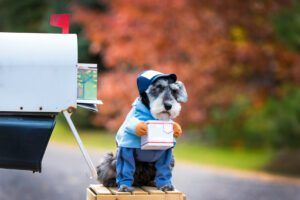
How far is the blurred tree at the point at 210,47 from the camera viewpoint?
1315cm

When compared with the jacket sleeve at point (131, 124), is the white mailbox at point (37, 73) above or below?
above

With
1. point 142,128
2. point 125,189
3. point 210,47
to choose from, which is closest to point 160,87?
point 142,128

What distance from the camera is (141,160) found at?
19.1 feet

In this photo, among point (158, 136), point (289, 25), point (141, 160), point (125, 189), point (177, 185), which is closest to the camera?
point (158, 136)

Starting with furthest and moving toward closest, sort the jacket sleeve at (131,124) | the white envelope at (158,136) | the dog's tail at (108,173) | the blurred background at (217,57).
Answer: the blurred background at (217,57)
the dog's tail at (108,173)
the jacket sleeve at (131,124)
the white envelope at (158,136)

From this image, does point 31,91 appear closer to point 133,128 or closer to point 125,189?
point 133,128

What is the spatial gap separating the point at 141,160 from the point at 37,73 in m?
1.02

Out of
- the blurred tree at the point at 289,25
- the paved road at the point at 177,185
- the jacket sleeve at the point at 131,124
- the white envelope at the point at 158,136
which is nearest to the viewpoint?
the white envelope at the point at 158,136

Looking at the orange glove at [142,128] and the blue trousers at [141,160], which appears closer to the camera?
the orange glove at [142,128]

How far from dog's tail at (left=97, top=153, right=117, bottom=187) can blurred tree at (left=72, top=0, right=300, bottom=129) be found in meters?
7.34

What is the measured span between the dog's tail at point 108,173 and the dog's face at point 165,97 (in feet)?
1.83

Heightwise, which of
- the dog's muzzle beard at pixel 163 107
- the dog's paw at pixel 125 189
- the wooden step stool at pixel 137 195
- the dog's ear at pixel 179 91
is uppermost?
the dog's ear at pixel 179 91

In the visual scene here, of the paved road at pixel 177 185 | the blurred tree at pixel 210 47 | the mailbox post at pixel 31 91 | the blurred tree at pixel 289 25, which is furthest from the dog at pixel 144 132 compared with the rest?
the blurred tree at pixel 210 47

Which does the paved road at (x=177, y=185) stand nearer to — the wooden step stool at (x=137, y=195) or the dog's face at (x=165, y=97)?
the wooden step stool at (x=137, y=195)
